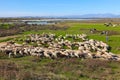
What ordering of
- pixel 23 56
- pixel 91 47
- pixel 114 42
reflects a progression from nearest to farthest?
1. pixel 23 56
2. pixel 91 47
3. pixel 114 42

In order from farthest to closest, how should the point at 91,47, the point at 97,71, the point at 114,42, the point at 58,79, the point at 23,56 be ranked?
the point at 114,42 → the point at 91,47 → the point at 23,56 → the point at 97,71 → the point at 58,79

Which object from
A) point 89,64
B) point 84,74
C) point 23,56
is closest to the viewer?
point 84,74

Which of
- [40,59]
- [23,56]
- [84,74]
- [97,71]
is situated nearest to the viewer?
[84,74]

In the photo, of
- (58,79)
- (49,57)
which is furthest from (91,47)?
(58,79)

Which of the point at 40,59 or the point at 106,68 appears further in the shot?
the point at 40,59

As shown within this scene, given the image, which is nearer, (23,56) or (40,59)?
(40,59)

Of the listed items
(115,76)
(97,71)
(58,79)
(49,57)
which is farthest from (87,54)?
(58,79)

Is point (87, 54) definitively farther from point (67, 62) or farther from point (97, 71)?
point (97, 71)

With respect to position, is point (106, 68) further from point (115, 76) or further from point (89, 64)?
point (115, 76)
